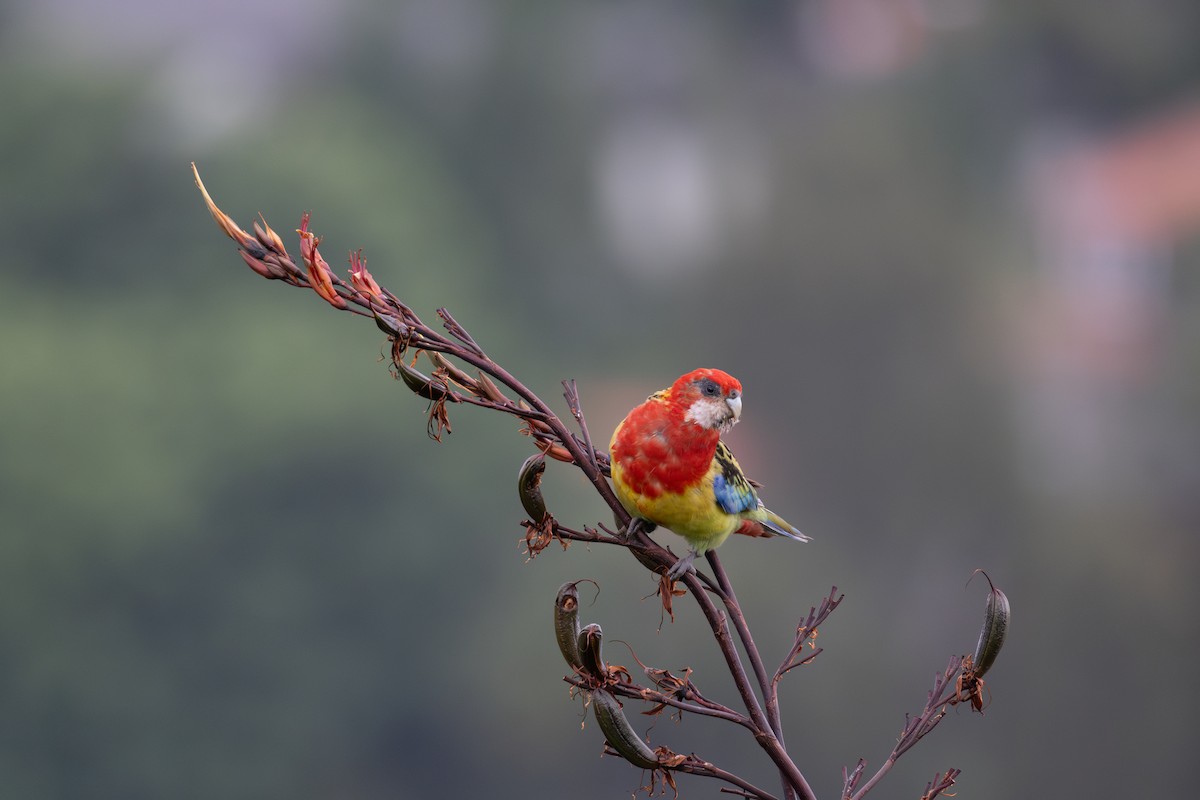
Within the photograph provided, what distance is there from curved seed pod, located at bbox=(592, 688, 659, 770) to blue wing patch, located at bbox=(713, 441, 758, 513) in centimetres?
43

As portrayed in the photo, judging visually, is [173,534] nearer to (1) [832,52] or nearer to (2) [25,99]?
(2) [25,99]

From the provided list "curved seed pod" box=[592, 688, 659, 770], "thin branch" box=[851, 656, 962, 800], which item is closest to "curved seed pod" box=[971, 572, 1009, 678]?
"thin branch" box=[851, 656, 962, 800]

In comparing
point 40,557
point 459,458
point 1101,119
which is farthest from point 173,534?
point 1101,119

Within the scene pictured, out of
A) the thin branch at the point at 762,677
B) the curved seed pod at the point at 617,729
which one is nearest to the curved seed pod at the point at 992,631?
the thin branch at the point at 762,677

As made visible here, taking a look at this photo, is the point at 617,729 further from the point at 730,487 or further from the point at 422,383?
the point at 730,487

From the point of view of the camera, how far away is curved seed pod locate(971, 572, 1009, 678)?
0.81 metres

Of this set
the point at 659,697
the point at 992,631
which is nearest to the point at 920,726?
the point at 992,631

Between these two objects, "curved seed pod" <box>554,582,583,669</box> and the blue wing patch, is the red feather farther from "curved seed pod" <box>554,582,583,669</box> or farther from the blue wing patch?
"curved seed pod" <box>554,582,583,669</box>

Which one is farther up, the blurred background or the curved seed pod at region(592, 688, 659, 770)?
the blurred background

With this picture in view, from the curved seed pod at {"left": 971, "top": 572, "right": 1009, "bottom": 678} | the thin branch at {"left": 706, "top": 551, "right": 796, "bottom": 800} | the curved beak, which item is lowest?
the thin branch at {"left": 706, "top": 551, "right": 796, "bottom": 800}

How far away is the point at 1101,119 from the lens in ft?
17.0

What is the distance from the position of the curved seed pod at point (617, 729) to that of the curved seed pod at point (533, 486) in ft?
0.45

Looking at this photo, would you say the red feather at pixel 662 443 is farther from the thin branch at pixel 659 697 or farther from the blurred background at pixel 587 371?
the blurred background at pixel 587 371

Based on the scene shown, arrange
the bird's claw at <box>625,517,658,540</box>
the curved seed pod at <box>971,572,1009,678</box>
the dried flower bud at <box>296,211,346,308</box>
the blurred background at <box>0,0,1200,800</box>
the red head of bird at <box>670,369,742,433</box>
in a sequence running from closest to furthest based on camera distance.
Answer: the dried flower bud at <box>296,211,346,308</box>
the curved seed pod at <box>971,572,1009,678</box>
the bird's claw at <box>625,517,658,540</box>
the red head of bird at <box>670,369,742,433</box>
the blurred background at <box>0,0,1200,800</box>
